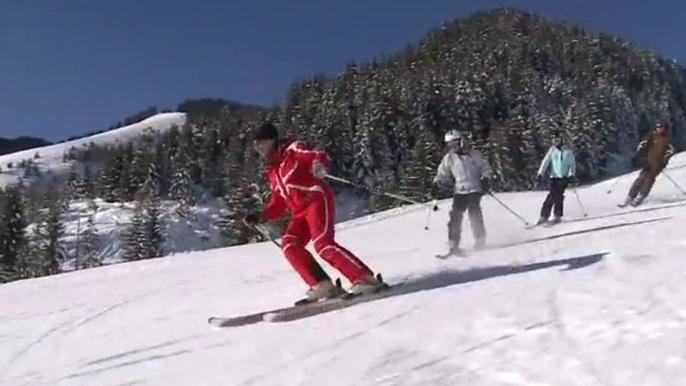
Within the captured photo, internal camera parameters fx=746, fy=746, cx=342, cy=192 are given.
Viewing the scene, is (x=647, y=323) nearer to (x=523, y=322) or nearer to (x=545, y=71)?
(x=523, y=322)

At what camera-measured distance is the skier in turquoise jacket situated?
15180mm

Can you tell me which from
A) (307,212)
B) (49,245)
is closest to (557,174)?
(307,212)

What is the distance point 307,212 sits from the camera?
24.9ft

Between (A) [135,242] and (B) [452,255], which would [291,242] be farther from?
(A) [135,242]

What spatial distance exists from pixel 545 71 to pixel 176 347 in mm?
151071

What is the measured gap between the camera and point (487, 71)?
135625mm

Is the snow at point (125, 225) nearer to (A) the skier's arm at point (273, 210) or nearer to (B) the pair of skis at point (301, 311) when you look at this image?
(A) the skier's arm at point (273, 210)

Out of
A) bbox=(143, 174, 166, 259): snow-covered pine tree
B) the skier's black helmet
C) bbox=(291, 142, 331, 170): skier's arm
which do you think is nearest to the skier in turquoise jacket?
bbox=(291, 142, 331, 170): skier's arm

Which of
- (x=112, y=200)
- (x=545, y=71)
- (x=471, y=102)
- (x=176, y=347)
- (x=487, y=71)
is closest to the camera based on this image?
(x=176, y=347)

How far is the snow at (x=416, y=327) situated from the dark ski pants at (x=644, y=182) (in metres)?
6.06

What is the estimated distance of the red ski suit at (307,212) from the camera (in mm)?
7496

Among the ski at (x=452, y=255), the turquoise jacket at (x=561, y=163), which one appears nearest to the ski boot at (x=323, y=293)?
the ski at (x=452, y=255)

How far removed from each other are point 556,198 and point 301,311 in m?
9.45

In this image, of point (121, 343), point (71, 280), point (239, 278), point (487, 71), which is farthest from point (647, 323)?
point (487, 71)
